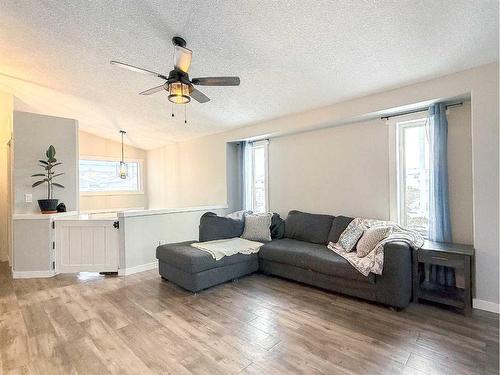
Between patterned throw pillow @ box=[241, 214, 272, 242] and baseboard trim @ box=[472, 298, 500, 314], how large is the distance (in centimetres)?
265

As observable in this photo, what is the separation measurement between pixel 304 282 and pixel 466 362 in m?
1.81

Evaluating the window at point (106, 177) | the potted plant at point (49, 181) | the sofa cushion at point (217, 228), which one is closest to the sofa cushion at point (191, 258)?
the sofa cushion at point (217, 228)

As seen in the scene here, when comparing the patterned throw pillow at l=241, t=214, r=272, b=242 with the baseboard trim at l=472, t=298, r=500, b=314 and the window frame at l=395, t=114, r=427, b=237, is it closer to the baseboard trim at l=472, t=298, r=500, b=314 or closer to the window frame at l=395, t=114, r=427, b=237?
the window frame at l=395, t=114, r=427, b=237

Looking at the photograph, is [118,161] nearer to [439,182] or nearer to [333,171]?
[333,171]

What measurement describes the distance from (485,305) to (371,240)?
1.24 metres

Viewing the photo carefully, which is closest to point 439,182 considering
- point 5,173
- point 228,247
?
point 228,247

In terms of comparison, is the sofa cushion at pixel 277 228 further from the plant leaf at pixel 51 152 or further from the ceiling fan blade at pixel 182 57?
the plant leaf at pixel 51 152

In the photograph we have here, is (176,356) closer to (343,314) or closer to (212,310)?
(212,310)

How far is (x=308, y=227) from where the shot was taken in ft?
13.9

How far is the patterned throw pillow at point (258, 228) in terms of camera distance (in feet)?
14.5

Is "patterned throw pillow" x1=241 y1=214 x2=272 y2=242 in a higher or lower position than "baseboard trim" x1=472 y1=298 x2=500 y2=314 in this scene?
higher

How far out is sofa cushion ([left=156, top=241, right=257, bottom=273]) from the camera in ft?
10.9

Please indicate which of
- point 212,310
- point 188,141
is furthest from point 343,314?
point 188,141

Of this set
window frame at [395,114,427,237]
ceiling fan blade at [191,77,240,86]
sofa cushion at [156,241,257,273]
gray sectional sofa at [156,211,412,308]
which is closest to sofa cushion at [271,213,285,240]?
gray sectional sofa at [156,211,412,308]
